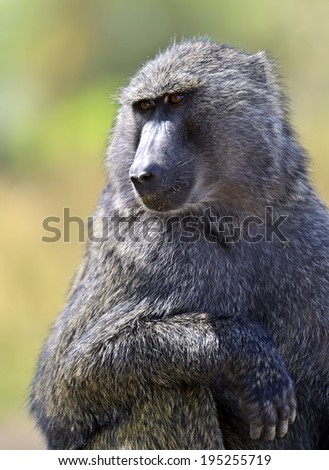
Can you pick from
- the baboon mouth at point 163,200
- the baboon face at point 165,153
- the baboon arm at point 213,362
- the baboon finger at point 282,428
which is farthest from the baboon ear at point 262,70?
the baboon finger at point 282,428

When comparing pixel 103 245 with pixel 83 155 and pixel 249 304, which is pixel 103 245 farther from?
pixel 83 155

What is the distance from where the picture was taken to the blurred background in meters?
13.2

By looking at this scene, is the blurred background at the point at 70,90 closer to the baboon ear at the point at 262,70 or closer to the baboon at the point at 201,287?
the baboon ear at the point at 262,70

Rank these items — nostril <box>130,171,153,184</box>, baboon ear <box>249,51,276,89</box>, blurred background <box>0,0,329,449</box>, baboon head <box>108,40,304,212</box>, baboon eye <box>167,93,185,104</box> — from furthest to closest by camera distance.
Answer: blurred background <box>0,0,329,449</box>, baboon ear <box>249,51,276,89</box>, baboon eye <box>167,93,185,104</box>, baboon head <box>108,40,304,212</box>, nostril <box>130,171,153,184</box>

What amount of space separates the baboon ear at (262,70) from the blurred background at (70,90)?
7.73 meters

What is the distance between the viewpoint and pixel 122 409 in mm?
4734

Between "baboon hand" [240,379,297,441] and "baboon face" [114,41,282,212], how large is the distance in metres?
1.03

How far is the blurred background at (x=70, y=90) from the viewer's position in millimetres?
13172

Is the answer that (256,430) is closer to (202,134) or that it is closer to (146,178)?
(146,178)

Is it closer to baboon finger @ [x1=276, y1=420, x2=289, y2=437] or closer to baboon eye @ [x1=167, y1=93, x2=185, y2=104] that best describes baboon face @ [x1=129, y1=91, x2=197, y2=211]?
baboon eye @ [x1=167, y1=93, x2=185, y2=104]

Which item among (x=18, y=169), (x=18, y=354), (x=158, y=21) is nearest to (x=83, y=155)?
(x=18, y=169)

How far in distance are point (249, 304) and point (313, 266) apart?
16.1 inches

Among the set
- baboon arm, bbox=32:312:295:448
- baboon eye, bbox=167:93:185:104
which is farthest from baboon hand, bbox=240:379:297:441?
baboon eye, bbox=167:93:185:104

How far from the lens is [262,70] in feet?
17.1
